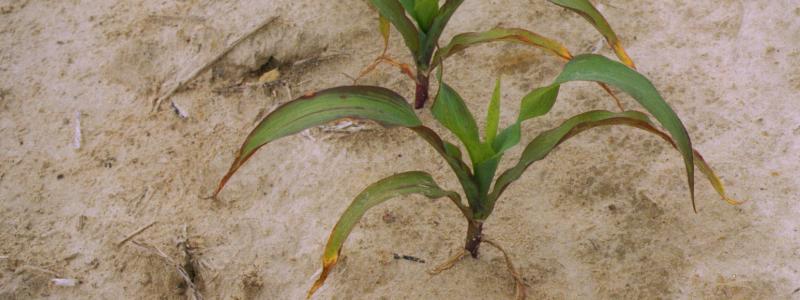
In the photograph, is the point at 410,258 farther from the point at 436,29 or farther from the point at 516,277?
the point at 436,29

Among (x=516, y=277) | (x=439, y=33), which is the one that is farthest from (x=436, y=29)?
(x=516, y=277)

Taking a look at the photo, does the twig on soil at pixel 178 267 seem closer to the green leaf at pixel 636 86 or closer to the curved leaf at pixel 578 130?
the curved leaf at pixel 578 130

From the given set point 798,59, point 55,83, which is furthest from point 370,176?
point 798,59

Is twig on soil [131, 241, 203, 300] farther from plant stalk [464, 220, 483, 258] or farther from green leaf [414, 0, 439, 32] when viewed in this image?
green leaf [414, 0, 439, 32]

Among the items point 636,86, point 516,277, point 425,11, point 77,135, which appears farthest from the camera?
point 77,135

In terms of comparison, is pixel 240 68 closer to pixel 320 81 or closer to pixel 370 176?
pixel 320 81

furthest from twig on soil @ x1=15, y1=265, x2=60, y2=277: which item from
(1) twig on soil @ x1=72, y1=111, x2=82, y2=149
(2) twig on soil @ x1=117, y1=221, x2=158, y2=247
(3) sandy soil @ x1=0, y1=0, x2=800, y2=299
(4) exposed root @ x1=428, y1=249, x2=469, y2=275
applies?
(4) exposed root @ x1=428, y1=249, x2=469, y2=275
